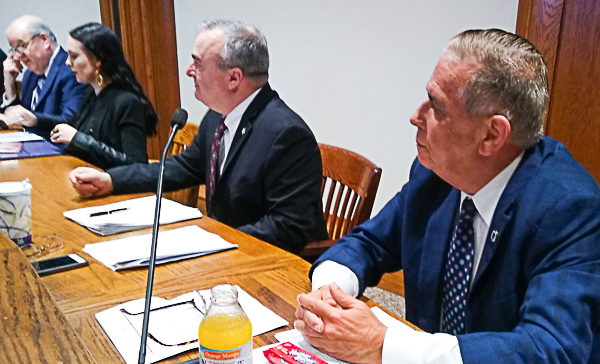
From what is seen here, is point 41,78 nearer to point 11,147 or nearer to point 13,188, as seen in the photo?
point 11,147

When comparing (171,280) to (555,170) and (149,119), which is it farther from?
(149,119)

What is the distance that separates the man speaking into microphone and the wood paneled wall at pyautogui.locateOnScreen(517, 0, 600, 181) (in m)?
0.96

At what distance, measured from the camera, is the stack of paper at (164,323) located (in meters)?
0.82

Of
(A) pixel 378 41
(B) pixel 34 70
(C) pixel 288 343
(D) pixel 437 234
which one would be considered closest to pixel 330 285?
(C) pixel 288 343

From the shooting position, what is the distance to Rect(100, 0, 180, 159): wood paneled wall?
13.1ft

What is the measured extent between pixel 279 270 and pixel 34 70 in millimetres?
2913

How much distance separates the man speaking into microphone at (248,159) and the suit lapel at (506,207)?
73cm

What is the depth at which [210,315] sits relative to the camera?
651 millimetres

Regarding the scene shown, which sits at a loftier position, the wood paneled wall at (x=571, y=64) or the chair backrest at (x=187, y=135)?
the wood paneled wall at (x=571, y=64)

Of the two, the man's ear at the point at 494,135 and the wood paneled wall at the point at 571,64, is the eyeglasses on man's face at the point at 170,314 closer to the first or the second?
the man's ear at the point at 494,135

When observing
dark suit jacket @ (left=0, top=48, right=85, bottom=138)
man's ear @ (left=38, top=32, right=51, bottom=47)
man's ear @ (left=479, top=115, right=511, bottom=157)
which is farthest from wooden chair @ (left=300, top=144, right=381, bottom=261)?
man's ear @ (left=38, top=32, right=51, bottom=47)

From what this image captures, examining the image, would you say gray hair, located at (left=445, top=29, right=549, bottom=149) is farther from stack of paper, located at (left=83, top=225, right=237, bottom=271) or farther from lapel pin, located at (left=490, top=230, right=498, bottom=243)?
stack of paper, located at (left=83, top=225, right=237, bottom=271)

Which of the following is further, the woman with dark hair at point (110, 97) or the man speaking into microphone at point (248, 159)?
the woman with dark hair at point (110, 97)

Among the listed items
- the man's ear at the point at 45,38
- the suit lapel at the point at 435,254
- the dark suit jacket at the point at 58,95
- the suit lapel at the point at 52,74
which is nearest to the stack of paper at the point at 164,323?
the suit lapel at the point at 435,254
